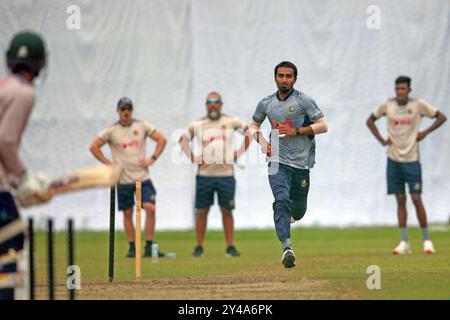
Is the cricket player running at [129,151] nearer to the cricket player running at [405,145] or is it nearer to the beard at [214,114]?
the beard at [214,114]

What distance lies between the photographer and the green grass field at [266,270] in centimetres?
1051

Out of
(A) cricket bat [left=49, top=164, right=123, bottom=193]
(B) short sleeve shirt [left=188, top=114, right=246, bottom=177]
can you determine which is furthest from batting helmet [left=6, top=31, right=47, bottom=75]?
(B) short sleeve shirt [left=188, top=114, right=246, bottom=177]

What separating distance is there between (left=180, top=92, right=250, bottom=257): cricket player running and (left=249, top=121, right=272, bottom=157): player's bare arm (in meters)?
4.28

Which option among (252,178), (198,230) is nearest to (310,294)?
(198,230)

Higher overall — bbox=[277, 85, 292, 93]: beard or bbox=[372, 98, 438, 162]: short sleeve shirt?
bbox=[277, 85, 292, 93]: beard

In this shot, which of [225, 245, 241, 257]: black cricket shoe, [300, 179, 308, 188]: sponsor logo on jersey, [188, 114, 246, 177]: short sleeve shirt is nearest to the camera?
[300, 179, 308, 188]: sponsor logo on jersey

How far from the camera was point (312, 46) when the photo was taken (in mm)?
22469

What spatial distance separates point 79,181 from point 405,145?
1001cm

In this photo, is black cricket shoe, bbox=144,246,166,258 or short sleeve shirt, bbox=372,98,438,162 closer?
black cricket shoe, bbox=144,246,166,258

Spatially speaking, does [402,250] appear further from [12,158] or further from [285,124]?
[12,158]

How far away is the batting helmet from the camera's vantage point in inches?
296

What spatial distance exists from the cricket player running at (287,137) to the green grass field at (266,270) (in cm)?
77

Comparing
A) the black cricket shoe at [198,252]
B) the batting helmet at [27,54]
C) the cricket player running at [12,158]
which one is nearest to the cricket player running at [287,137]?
the black cricket shoe at [198,252]

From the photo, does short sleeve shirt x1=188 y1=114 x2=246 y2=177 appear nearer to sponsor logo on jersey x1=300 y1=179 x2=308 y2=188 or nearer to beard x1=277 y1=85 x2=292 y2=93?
sponsor logo on jersey x1=300 y1=179 x2=308 y2=188
